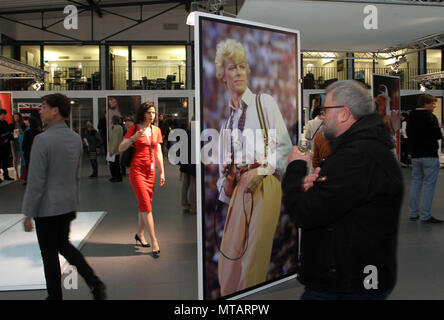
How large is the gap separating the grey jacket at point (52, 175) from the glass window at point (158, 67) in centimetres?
1945

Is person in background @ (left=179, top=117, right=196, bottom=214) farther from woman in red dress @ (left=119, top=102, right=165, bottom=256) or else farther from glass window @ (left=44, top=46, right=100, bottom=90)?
glass window @ (left=44, top=46, right=100, bottom=90)

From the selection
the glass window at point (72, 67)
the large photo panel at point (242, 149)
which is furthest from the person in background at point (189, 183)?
the glass window at point (72, 67)

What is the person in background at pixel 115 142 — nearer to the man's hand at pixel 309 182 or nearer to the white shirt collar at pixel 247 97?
the white shirt collar at pixel 247 97

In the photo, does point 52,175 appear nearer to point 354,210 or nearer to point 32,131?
point 354,210

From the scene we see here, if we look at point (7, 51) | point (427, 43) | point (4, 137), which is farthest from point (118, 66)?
point (427, 43)

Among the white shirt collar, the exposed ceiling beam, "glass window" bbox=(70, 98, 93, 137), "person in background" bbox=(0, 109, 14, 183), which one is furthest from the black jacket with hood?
"glass window" bbox=(70, 98, 93, 137)

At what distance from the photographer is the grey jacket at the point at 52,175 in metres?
2.88

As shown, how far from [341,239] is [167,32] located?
22.7 metres

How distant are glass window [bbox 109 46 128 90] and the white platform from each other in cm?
1701

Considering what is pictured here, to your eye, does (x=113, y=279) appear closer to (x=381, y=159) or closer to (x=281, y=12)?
(x=381, y=159)

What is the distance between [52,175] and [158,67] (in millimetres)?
20584

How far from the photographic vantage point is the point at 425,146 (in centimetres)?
570

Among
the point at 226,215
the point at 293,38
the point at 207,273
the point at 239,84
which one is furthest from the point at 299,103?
the point at 207,273

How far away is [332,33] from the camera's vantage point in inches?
333
